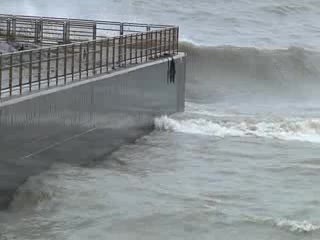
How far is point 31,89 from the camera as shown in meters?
15.1

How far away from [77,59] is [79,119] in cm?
282

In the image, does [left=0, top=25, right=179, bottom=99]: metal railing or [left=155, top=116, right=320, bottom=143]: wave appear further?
[left=155, top=116, right=320, bottom=143]: wave

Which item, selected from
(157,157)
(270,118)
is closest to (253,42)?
(270,118)

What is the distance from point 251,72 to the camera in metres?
36.7

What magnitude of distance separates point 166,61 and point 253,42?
973 inches

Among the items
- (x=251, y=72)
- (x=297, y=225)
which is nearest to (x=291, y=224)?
(x=297, y=225)

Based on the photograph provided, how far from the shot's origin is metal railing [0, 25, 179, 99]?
1502 cm

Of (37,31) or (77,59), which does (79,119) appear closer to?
(77,59)

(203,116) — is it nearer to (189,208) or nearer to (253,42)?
(189,208)

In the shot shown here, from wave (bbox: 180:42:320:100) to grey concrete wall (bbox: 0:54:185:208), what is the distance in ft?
32.2

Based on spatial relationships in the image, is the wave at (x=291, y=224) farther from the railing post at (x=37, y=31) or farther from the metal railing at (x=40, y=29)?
the railing post at (x=37, y=31)

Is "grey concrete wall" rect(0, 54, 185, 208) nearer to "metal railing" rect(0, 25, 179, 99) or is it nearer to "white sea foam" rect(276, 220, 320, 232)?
"metal railing" rect(0, 25, 179, 99)

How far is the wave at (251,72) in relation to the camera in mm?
32875

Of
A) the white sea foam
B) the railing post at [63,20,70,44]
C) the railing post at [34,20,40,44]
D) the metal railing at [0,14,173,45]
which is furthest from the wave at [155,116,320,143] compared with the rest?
the white sea foam
